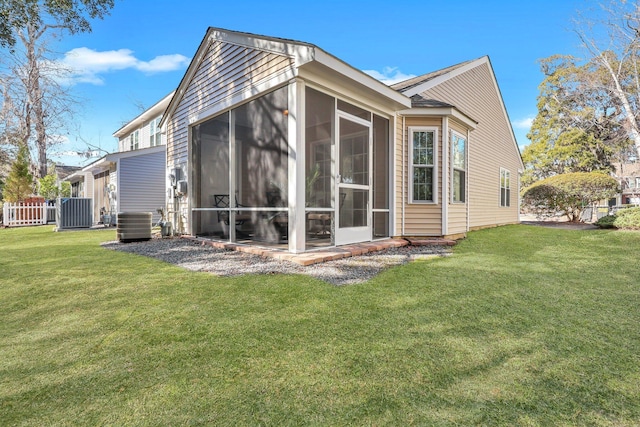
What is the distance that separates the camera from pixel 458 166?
7.30m

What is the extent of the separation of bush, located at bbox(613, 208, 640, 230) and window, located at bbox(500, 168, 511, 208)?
3238 mm

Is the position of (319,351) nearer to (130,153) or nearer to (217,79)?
(217,79)

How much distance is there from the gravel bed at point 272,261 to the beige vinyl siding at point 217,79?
292 cm

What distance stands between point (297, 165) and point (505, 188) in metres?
10.8

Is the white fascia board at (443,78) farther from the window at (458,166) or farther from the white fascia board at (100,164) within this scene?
the white fascia board at (100,164)

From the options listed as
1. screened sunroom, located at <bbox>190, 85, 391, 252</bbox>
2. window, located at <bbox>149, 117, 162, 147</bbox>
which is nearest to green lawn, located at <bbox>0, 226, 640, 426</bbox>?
screened sunroom, located at <bbox>190, 85, 391, 252</bbox>

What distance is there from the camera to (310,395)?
5.04 ft

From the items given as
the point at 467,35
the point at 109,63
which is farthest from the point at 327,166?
the point at 109,63

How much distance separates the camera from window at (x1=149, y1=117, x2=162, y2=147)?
15123 millimetres

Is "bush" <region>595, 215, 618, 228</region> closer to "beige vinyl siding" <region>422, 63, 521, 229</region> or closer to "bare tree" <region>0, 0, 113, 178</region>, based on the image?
"beige vinyl siding" <region>422, 63, 521, 229</region>

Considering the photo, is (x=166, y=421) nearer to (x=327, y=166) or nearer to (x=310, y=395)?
(x=310, y=395)

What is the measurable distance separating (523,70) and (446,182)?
2166 centimetres

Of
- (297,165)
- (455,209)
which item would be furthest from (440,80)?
(297,165)

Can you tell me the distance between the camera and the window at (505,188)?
38.8ft
